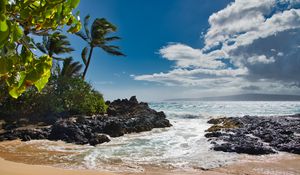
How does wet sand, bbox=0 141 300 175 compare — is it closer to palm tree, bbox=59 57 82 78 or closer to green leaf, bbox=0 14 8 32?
green leaf, bbox=0 14 8 32

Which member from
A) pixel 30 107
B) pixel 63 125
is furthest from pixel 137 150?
pixel 30 107

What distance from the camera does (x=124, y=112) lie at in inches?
1230

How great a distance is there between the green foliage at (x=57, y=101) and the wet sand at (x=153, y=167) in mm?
10414

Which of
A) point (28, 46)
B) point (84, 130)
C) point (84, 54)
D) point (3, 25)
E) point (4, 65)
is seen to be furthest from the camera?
point (84, 54)

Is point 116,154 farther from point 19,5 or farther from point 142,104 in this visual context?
point 142,104

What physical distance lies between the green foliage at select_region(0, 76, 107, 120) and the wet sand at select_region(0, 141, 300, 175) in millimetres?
10414

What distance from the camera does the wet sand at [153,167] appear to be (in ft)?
23.6

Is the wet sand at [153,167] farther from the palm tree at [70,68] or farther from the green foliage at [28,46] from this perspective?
the palm tree at [70,68]

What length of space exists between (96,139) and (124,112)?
16664mm

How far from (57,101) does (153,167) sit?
1634cm

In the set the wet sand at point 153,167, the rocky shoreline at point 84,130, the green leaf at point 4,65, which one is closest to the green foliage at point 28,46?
the green leaf at point 4,65

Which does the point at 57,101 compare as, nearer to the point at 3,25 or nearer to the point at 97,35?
the point at 97,35

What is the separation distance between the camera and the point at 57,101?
24141mm

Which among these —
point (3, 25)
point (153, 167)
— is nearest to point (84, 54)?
point (153, 167)
